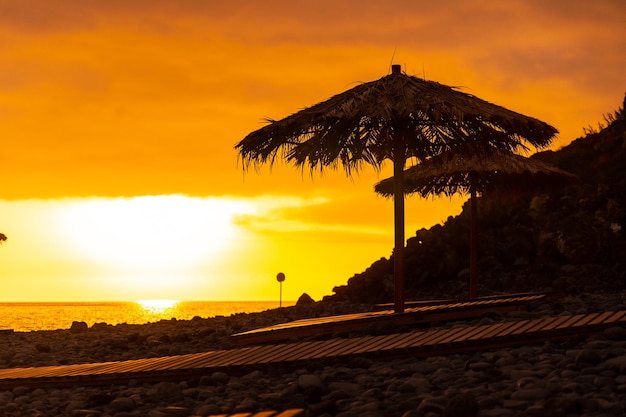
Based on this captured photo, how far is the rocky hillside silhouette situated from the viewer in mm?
24562

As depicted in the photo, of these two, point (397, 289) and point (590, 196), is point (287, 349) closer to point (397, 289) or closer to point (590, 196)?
point (397, 289)

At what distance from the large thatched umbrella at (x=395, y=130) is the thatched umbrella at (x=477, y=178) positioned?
408 cm

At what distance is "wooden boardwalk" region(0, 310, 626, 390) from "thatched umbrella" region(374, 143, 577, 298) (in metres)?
8.01

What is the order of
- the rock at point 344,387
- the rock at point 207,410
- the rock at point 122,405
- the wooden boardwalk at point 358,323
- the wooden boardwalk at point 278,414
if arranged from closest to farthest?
the wooden boardwalk at point 278,414 < the rock at point 207,410 < the rock at point 344,387 < the rock at point 122,405 < the wooden boardwalk at point 358,323

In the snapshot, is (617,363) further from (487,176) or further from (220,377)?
(487,176)

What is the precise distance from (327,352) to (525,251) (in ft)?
56.7

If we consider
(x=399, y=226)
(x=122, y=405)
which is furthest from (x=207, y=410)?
(x=399, y=226)

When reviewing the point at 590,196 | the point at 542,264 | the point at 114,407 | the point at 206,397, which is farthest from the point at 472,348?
the point at 590,196

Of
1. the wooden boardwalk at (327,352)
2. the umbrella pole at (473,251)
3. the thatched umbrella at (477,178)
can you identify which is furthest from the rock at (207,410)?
the umbrella pole at (473,251)

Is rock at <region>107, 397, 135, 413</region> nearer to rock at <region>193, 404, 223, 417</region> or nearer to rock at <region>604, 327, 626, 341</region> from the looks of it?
rock at <region>193, 404, 223, 417</region>

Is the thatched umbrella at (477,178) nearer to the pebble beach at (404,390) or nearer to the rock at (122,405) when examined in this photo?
the pebble beach at (404,390)

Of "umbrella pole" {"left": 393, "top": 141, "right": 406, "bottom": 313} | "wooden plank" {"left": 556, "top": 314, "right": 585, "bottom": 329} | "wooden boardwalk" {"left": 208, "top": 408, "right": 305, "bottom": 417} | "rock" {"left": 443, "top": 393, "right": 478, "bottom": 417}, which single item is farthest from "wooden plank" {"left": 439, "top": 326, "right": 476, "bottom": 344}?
"umbrella pole" {"left": 393, "top": 141, "right": 406, "bottom": 313}

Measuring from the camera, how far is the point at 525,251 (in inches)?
1016

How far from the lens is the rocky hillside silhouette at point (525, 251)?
24562 millimetres
